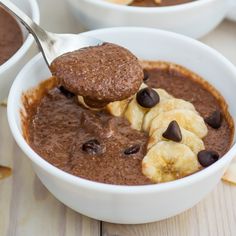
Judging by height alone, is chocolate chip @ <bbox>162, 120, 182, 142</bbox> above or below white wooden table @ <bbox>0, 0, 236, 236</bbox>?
above

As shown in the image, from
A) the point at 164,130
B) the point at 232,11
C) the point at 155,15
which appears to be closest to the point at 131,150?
the point at 164,130

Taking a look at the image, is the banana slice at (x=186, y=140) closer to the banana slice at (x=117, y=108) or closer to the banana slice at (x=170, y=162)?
the banana slice at (x=170, y=162)

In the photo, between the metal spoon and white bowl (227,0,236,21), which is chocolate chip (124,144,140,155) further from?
white bowl (227,0,236,21)

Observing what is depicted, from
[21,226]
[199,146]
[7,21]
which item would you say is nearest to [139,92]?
[199,146]

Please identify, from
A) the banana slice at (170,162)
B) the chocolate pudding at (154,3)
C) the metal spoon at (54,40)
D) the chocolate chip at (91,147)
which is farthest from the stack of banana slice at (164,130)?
the chocolate pudding at (154,3)

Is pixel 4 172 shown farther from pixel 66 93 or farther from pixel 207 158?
pixel 207 158

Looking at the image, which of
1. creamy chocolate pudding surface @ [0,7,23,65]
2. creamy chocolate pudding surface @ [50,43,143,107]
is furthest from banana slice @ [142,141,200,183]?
creamy chocolate pudding surface @ [0,7,23,65]
